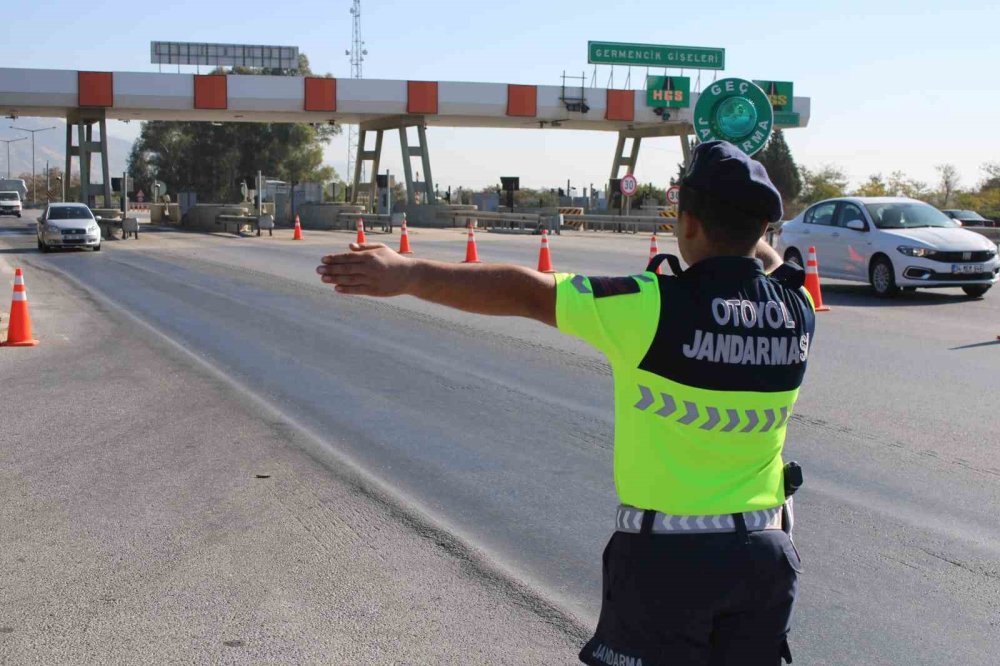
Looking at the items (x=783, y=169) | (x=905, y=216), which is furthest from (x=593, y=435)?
(x=783, y=169)

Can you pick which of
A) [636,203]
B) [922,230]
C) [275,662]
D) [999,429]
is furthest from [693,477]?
[636,203]

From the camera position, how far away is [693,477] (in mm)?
2377

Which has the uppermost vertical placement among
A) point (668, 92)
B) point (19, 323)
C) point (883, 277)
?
point (668, 92)

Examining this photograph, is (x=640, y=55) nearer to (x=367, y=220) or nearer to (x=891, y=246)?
(x=367, y=220)

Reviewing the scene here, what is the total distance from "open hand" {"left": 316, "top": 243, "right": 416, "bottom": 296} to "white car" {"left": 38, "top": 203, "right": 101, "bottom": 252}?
3040cm

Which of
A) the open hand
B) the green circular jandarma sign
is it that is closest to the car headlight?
the green circular jandarma sign

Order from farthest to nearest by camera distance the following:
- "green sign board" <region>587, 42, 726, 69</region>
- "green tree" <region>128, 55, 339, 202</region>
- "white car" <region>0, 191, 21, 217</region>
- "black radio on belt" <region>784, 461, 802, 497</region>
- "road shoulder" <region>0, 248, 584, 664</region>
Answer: "green tree" <region>128, 55, 339, 202</region>
"white car" <region>0, 191, 21, 217</region>
"green sign board" <region>587, 42, 726, 69</region>
"road shoulder" <region>0, 248, 584, 664</region>
"black radio on belt" <region>784, 461, 802, 497</region>

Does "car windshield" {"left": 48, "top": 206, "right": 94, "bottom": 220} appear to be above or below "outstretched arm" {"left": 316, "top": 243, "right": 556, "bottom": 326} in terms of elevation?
above

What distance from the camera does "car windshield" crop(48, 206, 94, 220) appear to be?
3159cm

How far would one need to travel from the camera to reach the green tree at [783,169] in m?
77.2

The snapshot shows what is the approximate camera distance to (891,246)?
1703cm

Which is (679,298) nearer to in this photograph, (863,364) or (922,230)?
(863,364)

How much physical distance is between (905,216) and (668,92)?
1373 inches

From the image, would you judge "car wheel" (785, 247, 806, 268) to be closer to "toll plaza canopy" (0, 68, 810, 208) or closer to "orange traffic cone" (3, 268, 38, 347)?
"orange traffic cone" (3, 268, 38, 347)
